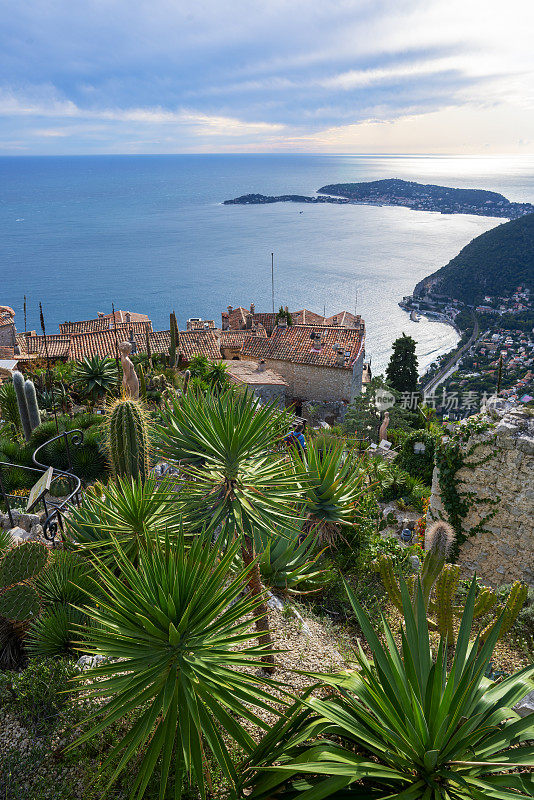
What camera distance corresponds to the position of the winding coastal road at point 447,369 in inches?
1682

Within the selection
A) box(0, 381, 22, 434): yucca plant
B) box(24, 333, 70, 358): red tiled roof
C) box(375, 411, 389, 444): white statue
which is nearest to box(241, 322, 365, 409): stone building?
box(375, 411, 389, 444): white statue

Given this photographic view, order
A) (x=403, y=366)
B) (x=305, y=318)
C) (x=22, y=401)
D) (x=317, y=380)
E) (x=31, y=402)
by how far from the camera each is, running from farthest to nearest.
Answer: (x=305, y=318)
(x=403, y=366)
(x=317, y=380)
(x=31, y=402)
(x=22, y=401)

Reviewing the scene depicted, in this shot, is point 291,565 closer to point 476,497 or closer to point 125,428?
point 125,428

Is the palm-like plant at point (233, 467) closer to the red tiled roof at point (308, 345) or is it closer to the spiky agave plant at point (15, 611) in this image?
the spiky agave plant at point (15, 611)

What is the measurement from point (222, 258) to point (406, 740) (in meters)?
98.3

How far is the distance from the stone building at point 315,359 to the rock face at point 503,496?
18.6 meters

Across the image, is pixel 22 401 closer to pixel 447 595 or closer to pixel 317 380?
pixel 447 595

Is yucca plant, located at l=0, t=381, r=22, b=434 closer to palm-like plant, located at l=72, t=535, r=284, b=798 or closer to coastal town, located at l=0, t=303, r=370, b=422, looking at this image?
palm-like plant, located at l=72, t=535, r=284, b=798

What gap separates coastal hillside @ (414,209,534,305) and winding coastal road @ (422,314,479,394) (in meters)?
8.60

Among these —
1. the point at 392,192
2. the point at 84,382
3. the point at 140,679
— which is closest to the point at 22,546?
the point at 140,679

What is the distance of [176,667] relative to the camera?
104 inches

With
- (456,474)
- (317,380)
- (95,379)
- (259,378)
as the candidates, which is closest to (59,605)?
(456,474)

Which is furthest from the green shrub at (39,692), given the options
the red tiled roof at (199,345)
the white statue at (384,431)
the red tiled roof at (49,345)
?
the red tiled roof at (49,345)

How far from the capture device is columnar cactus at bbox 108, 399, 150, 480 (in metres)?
6.84
